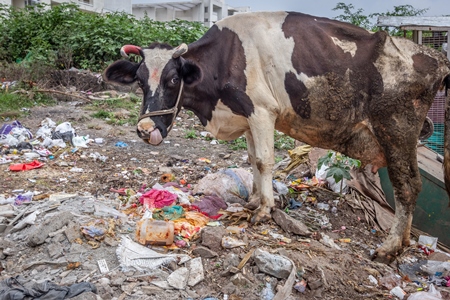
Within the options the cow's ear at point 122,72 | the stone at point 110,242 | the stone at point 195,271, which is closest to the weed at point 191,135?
the cow's ear at point 122,72

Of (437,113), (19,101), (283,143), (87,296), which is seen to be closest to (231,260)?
(87,296)

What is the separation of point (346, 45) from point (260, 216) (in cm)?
165

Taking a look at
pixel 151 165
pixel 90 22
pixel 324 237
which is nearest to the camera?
pixel 324 237

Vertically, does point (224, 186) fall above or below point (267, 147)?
below

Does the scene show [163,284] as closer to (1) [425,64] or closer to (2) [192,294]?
(2) [192,294]

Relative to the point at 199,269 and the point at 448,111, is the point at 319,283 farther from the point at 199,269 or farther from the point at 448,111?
the point at 448,111

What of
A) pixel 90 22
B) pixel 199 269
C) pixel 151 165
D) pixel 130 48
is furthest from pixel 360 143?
pixel 90 22

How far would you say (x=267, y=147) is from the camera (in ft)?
12.8

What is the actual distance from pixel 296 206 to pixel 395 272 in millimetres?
1228

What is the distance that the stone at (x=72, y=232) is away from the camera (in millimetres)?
3500

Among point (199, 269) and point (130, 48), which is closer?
point (199, 269)

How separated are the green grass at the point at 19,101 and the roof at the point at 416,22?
6.78 m

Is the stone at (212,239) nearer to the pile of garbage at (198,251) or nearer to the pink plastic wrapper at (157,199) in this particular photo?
the pile of garbage at (198,251)

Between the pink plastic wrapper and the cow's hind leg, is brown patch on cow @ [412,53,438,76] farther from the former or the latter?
the pink plastic wrapper
